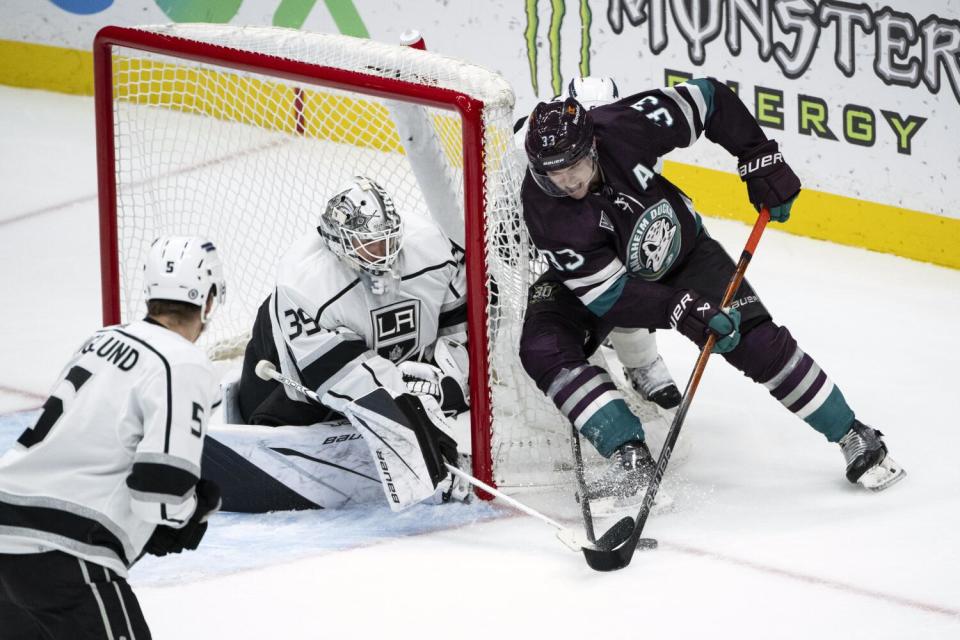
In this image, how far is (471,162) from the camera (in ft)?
11.9

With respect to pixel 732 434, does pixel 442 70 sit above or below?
above

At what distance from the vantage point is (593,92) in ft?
13.5

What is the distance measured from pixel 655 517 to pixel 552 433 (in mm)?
442

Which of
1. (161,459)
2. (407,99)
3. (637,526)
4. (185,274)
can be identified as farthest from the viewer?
(407,99)

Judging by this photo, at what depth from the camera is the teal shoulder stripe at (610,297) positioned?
3.70 m

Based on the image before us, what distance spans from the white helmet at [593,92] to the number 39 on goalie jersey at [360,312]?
0.51 meters

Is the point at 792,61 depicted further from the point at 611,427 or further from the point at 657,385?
the point at 611,427

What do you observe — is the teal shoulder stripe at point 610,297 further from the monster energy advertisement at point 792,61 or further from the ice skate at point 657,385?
the monster energy advertisement at point 792,61

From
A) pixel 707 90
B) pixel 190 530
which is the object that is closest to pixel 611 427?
pixel 707 90

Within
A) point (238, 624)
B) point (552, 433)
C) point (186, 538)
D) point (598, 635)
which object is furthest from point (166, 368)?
point (552, 433)

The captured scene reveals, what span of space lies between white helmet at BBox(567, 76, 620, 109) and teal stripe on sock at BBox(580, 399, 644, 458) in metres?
0.81

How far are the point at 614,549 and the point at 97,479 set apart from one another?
1.27 m

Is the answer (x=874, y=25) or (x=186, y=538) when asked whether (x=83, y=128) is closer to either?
(x=874, y=25)

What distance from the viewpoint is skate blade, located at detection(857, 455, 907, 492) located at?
12.4 feet
